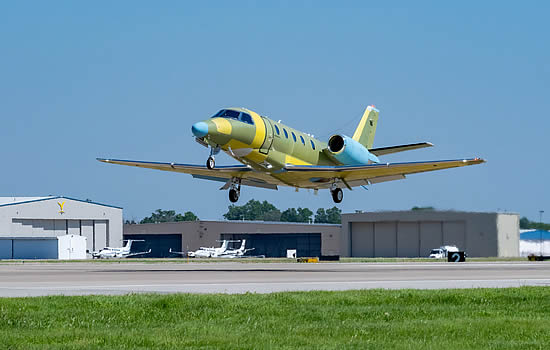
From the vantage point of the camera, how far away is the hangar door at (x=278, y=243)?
131 meters

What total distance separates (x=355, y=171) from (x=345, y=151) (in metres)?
1.56

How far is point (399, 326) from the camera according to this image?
13648 millimetres

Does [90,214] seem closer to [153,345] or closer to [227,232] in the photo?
[227,232]

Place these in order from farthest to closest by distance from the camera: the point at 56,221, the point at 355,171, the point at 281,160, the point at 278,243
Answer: the point at 278,243, the point at 56,221, the point at 355,171, the point at 281,160

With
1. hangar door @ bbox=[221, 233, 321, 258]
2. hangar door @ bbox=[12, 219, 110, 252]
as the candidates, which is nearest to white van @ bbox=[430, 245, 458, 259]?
hangar door @ bbox=[221, 233, 321, 258]

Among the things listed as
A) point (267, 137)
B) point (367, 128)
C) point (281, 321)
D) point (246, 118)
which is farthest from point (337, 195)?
point (281, 321)

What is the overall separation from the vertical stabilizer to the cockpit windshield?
57.0 feet

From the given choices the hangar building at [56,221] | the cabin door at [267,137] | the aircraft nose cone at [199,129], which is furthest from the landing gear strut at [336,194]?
the hangar building at [56,221]

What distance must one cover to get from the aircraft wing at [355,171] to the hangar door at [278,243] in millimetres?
81311

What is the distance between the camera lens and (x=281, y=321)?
46.9 ft

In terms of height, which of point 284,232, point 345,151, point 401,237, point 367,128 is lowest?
point 401,237

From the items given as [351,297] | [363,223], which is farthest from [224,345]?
[363,223]

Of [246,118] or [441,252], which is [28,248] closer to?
[441,252]

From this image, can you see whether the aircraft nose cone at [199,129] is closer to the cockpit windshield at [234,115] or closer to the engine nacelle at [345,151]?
the cockpit windshield at [234,115]
